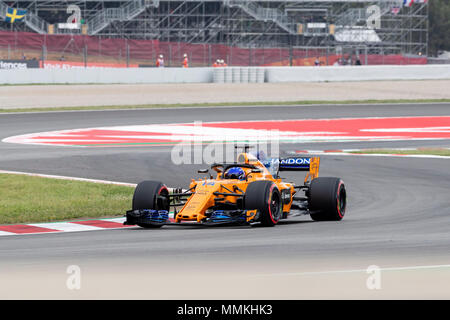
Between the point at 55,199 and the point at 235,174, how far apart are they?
364cm

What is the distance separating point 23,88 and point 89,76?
4.83 m

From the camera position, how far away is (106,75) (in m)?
44.4

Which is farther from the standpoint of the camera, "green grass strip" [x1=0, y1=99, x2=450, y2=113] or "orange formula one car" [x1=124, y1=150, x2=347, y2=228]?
"green grass strip" [x1=0, y1=99, x2=450, y2=113]

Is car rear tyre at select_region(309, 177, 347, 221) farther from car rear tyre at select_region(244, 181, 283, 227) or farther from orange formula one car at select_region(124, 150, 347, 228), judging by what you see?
car rear tyre at select_region(244, 181, 283, 227)

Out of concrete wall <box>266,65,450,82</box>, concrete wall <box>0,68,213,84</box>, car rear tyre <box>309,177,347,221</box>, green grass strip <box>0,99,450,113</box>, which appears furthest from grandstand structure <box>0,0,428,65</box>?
car rear tyre <box>309,177,347,221</box>

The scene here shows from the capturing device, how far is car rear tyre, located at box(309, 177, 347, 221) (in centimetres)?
1186

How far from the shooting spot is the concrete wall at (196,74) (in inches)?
1678

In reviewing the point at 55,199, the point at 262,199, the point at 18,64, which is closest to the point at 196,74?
the point at 18,64

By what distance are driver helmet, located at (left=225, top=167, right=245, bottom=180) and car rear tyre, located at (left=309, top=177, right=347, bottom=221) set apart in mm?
1055

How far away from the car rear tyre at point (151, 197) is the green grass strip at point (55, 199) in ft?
4.66

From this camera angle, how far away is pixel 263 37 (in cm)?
6556

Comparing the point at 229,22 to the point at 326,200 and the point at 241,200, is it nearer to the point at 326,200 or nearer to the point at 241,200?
the point at 326,200

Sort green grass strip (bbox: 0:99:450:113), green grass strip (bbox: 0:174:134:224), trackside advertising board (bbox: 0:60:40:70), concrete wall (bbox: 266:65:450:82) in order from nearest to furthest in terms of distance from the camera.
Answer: green grass strip (bbox: 0:174:134:224)
green grass strip (bbox: 0:99:450:113)
trackside advertising board (bbox: 0:60:40:70)
concrete wall (bbox: 266:65:450:82)
